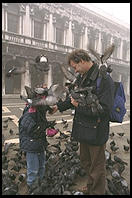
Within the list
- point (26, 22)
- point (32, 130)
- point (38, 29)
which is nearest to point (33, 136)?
point (32, 130)

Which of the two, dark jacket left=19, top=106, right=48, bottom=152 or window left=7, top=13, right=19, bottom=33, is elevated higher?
window left=7, top=13, right=19, bottom=33

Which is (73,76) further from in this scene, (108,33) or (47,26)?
(108,33)

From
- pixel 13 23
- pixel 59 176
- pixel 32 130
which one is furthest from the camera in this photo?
pixel 13 23

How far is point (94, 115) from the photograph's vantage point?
281 centimetres

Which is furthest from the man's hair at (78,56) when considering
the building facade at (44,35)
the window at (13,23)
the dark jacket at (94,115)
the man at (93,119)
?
the window at (13,23)

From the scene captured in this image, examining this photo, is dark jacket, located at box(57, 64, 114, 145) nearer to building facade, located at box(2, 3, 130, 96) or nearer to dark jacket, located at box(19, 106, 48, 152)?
dark jacket, located at box(19, 106, 48, 152)

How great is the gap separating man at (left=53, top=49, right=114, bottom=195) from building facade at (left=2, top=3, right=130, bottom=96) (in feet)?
45.3

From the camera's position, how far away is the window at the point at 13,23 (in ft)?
62.6

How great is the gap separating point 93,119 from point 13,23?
60.9ft

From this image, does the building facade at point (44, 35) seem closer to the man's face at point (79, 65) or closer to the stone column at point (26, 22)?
the stone column at point (26, 22)

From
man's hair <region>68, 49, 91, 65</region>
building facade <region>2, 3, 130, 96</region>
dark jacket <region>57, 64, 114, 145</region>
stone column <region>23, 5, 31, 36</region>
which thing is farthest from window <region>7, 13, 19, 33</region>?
dark jacket <region>57, 64, 114, 145</region>

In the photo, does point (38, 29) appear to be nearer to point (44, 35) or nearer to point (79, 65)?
point (44, 35)

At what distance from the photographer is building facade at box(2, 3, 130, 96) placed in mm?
17516

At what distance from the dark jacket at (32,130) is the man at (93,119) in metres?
0.54
